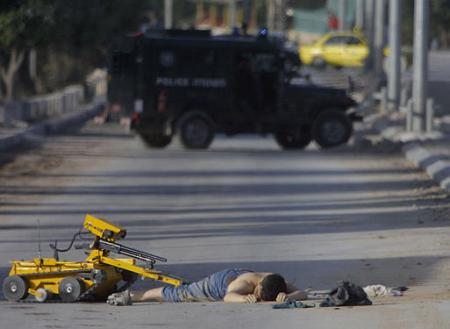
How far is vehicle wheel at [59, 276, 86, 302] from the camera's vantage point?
11193mm

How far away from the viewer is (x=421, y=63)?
30.2 metres

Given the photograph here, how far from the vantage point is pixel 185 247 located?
1489cm

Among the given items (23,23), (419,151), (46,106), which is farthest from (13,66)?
(419,151)

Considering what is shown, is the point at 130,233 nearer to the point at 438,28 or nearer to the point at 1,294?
the point at 1,294

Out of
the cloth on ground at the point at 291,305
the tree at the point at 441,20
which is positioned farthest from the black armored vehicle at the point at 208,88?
the tree at the point at 441,20

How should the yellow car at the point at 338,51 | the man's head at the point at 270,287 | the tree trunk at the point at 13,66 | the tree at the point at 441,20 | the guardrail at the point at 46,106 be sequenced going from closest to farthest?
the man's head at the point at 270,287 < the guardrail at the point at 46,106 < the tree trunk at the point at 13,66 < the tree at the point at 441,20 < the yellow car at the point at 338,51

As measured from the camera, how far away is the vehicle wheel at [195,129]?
1099 inches

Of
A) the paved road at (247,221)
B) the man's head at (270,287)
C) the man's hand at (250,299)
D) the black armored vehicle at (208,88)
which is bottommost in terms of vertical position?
the paved road at (247,221)

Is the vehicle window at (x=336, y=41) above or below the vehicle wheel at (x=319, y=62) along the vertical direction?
above

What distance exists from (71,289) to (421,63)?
2018 centimetres

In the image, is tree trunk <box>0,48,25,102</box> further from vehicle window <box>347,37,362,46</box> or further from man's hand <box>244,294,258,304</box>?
vehicle window <box>347,37,362,46</box>

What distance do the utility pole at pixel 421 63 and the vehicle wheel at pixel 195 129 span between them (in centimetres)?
529

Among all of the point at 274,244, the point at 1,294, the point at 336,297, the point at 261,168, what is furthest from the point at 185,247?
the point at 261,168

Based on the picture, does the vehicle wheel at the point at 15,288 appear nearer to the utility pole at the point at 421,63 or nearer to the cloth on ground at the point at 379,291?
the cloth on ground at the point at 379,291
